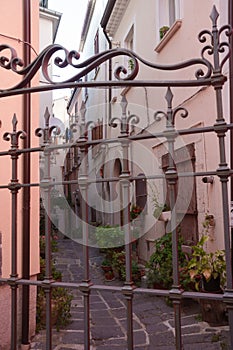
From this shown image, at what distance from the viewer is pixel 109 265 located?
6477 millimetres

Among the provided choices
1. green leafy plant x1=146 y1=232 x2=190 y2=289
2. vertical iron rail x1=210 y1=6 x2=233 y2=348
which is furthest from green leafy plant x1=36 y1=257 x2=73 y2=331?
vertical iron rail x1=210 y1=6 x2=233 y2=348

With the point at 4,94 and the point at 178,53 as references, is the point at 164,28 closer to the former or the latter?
the point at 178,53

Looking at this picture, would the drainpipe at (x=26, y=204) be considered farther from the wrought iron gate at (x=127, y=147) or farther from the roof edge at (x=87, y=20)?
the roof edge at (x=87, y=20)

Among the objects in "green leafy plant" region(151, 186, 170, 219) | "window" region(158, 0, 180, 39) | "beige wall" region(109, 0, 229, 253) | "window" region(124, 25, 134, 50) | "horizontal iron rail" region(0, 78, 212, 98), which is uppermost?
"window" region(124, 25, 134, 50)

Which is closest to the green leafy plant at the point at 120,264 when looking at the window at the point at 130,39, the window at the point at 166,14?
the window at the point at 166,14

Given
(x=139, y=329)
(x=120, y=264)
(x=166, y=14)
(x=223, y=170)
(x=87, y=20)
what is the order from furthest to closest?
(x=87, y=20) < (x=166, y=14) < (x=120, y=264) < (x=139, y=329) < (x=223, y=170)

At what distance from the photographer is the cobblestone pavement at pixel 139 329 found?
319 centimetres

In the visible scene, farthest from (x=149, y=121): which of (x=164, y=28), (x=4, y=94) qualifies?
(x=4, y=94)

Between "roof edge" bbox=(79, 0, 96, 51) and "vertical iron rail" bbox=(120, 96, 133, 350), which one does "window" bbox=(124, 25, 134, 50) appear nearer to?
"roof edge" bbox=(79, 0, 96, 51)

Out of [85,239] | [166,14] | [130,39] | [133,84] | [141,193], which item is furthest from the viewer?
[130,39]

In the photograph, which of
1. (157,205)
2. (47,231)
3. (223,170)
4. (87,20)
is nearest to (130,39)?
(157,205)

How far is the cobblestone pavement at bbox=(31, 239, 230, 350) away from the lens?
319 centimetres

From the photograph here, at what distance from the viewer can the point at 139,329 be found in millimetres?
3646

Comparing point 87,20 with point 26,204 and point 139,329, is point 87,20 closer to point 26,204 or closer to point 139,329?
point 26,204
